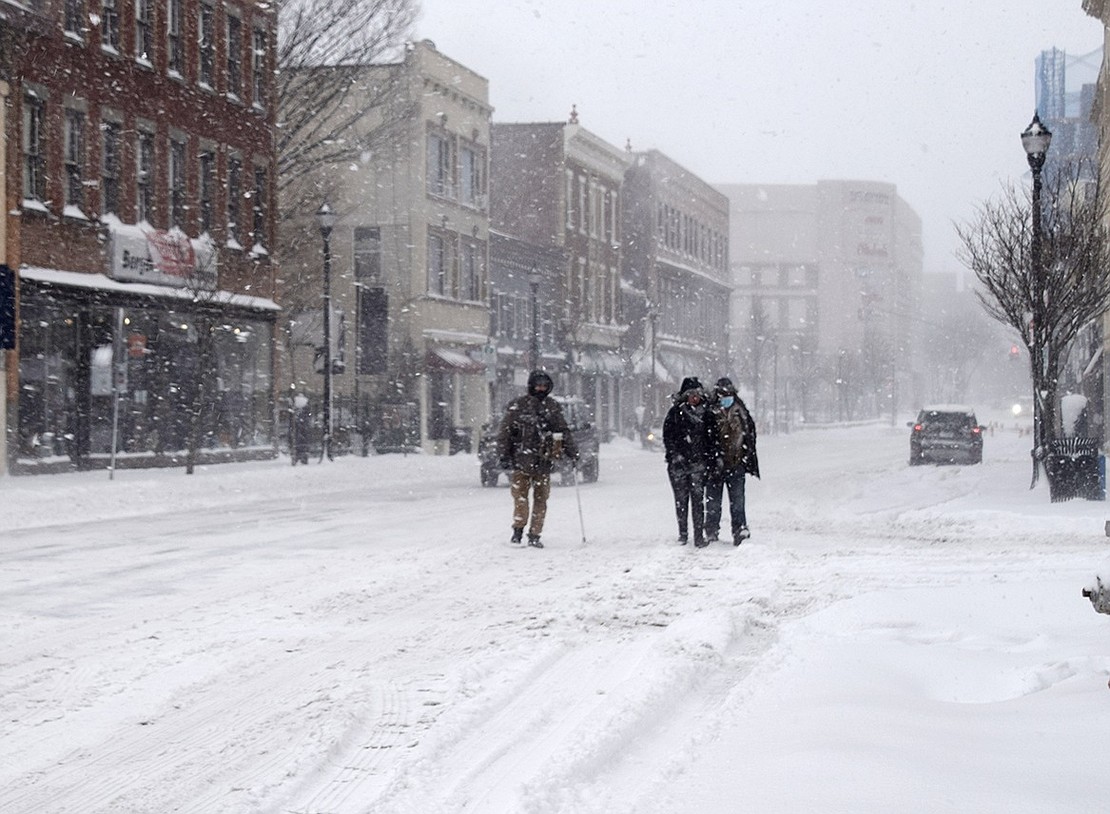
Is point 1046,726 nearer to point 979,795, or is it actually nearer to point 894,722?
point 894,722

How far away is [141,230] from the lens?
31.3 metres

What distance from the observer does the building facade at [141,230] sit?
28141 millimetres

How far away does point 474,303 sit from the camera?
51031 mm

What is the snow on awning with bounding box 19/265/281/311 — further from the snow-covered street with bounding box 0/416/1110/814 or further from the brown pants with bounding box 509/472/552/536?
the brown pants with bounding box 509/472/552/536

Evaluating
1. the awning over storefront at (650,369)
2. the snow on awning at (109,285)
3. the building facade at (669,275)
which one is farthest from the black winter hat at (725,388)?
the awning over storefront at (650,369)

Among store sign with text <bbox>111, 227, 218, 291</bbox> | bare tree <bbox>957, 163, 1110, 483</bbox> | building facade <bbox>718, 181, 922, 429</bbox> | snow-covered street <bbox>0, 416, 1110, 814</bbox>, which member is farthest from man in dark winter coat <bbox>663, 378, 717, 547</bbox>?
building facade <bbox>718, 181, 922, 429</bbox>

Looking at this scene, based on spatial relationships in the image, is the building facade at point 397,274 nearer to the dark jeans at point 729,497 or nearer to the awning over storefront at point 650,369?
the awning over storefront at point 650,369

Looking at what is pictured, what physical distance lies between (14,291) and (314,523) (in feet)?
35.9

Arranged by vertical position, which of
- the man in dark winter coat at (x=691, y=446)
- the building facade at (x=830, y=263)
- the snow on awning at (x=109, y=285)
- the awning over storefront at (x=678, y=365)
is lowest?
the man in dark winter coat at (x=691, y=446)

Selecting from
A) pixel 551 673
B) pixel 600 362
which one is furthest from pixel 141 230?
pixel 600 362

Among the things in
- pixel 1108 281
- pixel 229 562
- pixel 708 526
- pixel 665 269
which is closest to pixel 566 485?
pixel 1108 281

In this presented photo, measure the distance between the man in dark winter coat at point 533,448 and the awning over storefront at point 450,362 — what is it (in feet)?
101

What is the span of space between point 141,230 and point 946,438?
18.9m

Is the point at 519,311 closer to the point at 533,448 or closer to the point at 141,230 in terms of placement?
the point at 141,230
